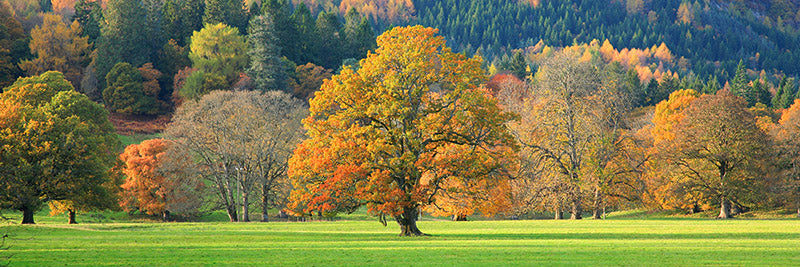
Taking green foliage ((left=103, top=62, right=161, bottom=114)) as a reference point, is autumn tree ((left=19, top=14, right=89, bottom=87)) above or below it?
above

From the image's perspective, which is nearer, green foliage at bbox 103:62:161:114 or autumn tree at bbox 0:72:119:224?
autumn tree at bbox 0:72:119:224

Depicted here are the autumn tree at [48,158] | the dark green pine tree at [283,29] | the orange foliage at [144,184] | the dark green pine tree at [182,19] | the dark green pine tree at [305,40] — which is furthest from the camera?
the dark green pine tree at [305,40]

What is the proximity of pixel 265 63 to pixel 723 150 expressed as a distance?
72.7 m

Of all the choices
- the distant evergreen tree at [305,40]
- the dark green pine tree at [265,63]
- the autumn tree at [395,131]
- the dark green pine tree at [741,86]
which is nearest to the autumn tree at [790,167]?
the autumn tree at [395,131]

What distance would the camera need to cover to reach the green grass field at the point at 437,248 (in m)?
25.0

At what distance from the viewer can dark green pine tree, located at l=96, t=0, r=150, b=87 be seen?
11669 centimetres

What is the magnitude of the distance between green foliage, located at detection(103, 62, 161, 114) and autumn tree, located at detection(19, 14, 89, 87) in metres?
7.09

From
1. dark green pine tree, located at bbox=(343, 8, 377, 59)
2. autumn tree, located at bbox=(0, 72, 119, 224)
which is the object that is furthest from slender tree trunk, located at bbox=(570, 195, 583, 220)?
dark green pine tree, located at bbox=(343, 8, 377, 59)

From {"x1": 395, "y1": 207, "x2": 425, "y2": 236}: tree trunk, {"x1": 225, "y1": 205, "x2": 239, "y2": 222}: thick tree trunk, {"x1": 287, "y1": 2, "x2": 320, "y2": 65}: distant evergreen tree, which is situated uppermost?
{"x1": 287, "y1": 2, "x2": 320, "y2": 65}: distant evergreen tree

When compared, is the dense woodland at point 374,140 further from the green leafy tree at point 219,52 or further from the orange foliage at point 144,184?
the green leafy tree at point 219,52

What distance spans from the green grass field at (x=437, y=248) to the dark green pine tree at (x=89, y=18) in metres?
95.6

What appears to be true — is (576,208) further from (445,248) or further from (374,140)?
(445,248)

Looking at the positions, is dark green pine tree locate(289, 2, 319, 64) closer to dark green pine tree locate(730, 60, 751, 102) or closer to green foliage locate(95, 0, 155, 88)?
green foliage locate(95, 0, 155, 88)

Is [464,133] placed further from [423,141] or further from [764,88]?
[764,88]
